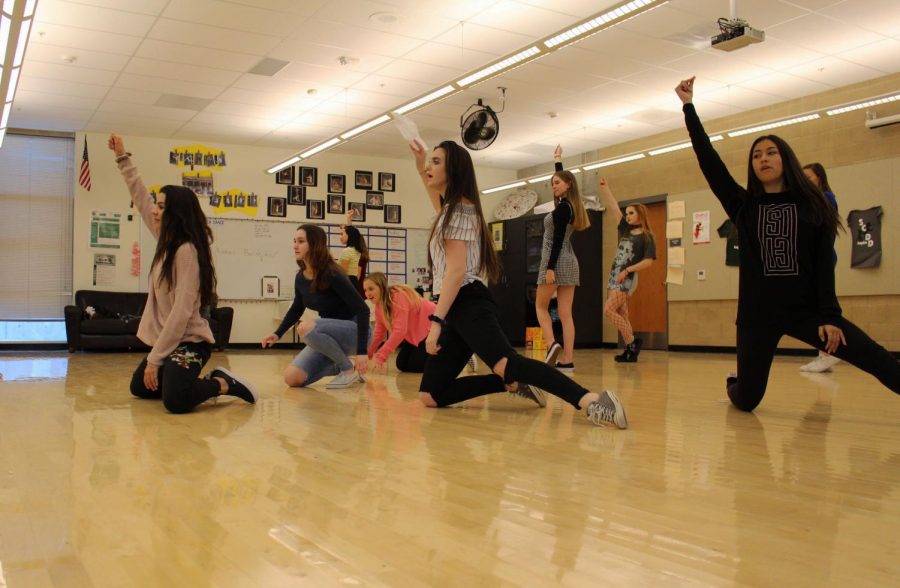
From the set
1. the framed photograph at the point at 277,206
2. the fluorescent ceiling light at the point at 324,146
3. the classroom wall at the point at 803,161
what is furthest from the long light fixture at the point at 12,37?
the classroom wall at the point at 803,161

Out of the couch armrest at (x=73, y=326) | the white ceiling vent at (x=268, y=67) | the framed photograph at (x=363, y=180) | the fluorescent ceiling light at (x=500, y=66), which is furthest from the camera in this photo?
the framed photograph at (x=363, y=180)

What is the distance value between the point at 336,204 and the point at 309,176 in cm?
62

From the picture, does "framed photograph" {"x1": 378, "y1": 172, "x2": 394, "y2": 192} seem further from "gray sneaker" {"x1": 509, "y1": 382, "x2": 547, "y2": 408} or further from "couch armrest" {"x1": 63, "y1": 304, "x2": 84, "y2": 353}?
"gray sneaker" {"x1": 509, "y1": 382, "x2": 547, "y2": 408}

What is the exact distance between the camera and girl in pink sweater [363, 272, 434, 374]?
532cm

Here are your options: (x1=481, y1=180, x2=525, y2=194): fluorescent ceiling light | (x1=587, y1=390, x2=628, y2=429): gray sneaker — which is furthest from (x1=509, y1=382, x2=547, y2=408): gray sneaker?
(x1=481, y1=180, x2=525, y2=194): fluorescent ceiling light

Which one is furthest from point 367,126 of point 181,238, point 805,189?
point 805,189

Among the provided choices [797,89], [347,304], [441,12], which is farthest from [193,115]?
[797,89]

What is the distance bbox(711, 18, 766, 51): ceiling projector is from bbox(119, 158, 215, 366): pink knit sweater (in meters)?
4.62

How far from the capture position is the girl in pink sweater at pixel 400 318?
532 cm

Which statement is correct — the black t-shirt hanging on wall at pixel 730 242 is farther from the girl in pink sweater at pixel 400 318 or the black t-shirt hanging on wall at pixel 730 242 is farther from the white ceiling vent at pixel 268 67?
the white ceiling vent at pixel 268 67

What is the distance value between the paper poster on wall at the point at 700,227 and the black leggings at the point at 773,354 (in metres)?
Answer: 7.61

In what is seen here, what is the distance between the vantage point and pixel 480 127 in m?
8.91

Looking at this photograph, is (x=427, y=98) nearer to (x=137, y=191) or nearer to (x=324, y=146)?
(x=324, y=146)

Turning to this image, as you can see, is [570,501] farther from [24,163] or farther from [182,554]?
[24,163]
